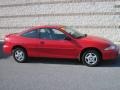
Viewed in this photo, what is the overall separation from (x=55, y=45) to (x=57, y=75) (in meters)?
1.71

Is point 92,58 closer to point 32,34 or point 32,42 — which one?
point 32,42

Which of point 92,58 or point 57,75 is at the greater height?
point 92,58

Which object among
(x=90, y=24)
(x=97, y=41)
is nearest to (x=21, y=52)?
(x=97, y=41)

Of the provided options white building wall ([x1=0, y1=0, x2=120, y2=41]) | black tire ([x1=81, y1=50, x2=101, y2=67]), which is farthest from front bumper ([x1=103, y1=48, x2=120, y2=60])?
white building wall ([x1=0, y1=0, x2=120, y2=41])

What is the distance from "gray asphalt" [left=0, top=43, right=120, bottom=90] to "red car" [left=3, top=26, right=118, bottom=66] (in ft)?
1.09

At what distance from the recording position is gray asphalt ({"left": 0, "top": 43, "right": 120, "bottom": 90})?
24.6 feet

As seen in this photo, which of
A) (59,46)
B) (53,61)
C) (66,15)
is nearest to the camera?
(59,46)

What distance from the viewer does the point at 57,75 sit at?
8.66 metres

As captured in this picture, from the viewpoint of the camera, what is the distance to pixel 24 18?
54.8ft

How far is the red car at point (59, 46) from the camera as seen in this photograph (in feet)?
31.6

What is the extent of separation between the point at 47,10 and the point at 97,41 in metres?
6.83

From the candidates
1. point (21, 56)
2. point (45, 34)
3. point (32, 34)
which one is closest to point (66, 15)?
point (32, 34)

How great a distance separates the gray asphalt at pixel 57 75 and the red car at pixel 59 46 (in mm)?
332

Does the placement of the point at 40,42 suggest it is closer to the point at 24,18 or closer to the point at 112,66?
the point at 112,66
